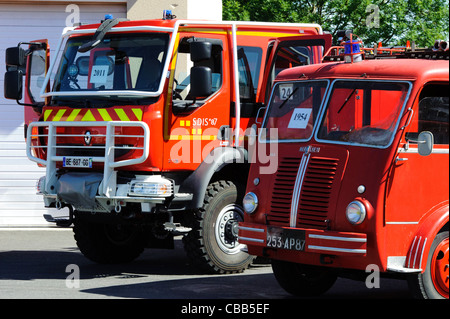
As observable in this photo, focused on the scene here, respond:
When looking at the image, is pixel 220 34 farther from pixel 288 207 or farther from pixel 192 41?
pixel 288 207

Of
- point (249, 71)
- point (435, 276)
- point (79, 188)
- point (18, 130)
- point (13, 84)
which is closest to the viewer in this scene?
point (435, 276)

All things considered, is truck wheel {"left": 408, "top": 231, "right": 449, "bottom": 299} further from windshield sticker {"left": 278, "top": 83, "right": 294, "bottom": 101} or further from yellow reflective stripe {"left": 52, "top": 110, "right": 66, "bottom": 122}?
yellow reflective stripe {"left": 52, "top": 110, "right": 66, "bottom": 122}

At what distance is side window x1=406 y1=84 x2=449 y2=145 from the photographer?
326 inches

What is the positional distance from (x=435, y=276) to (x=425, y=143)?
1194 mm

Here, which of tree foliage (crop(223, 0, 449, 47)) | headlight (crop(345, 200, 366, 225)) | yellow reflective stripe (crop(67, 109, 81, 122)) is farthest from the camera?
tree foliage (crop(223, 0, 449, 47))

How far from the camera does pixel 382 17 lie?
22516 millimetres

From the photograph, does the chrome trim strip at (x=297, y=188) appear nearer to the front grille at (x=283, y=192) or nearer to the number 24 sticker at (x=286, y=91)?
the front grille at (x=283, y=192)

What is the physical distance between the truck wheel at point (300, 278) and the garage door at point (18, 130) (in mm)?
8114

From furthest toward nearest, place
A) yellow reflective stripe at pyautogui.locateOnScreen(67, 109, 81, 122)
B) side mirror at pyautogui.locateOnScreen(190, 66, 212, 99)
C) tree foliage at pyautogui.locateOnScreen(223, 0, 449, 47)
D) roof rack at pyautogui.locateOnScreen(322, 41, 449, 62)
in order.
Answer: tree foliage at pyautogui.locateOnScreen(223, 0, 449, 47)
yellow reflective stripe at pyautogui.locateOnScreen(67, 109, 81, 122)
side mirror at pyautogui.locateOnScreen(190, 66, 212, 99)
roof rack at pyautogui.locateOnScreen(322, 41, 449, 62)

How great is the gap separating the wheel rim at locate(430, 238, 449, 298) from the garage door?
971 centimetres

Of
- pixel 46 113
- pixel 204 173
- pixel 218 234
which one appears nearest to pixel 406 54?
pixel 204 173

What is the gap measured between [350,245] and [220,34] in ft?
12.9

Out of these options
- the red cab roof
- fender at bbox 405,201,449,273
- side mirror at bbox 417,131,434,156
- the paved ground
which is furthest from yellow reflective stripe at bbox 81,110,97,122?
fender at bbox 405,201,449,273

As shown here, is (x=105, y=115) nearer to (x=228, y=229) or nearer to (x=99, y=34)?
(x=99, y=34)
